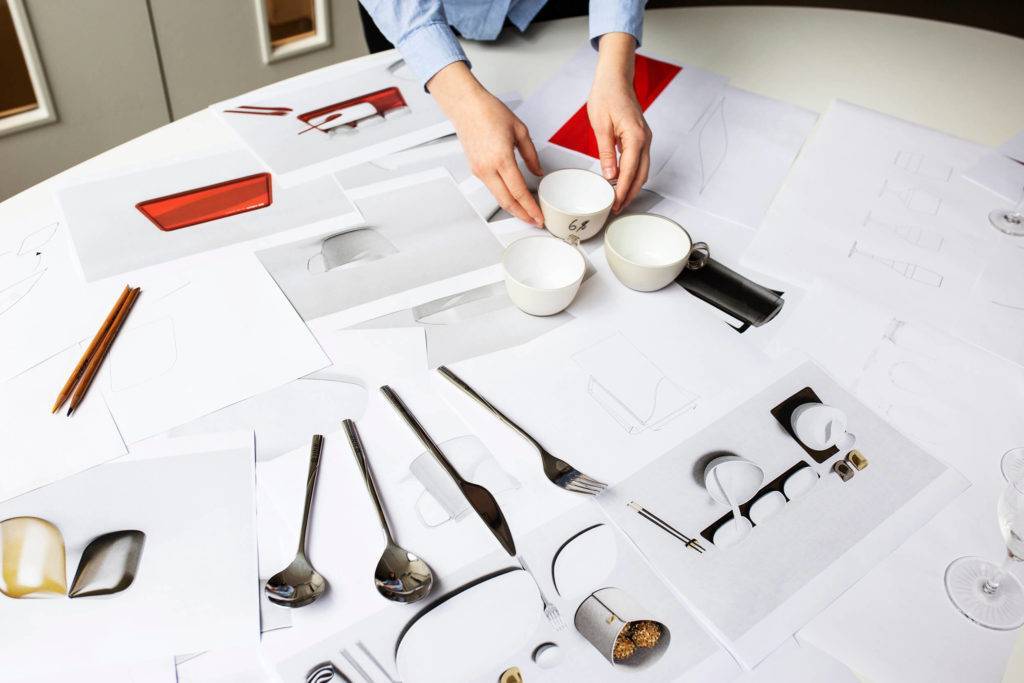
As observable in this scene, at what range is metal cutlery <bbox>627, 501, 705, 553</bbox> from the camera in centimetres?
58

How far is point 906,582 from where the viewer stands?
56 centimetres

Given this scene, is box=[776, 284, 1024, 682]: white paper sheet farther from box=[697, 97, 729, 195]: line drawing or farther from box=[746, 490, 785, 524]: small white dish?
box=[697, 97, 729, 195]: line drawing

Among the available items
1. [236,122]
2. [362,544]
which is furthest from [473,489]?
[236,122]

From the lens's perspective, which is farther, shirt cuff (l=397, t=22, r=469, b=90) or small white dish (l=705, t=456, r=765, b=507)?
shirt cuff (l=397, t=22, r=469, b=90)

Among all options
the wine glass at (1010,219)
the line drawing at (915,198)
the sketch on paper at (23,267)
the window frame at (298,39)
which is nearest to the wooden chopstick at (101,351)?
the sketch on paper at (23,267)

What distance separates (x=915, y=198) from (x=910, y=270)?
151 mm

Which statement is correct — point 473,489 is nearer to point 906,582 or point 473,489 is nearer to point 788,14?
point 906,582

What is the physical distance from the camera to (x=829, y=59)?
3.61 feet

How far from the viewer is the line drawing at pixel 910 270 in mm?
809

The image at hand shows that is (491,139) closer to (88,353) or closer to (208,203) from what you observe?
(208,203)

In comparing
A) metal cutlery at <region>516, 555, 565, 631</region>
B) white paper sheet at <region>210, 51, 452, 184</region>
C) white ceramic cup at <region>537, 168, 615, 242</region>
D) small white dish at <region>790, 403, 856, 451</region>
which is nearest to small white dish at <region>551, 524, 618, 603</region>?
metal cutlery at <region>516, 555, 565, 631</region>

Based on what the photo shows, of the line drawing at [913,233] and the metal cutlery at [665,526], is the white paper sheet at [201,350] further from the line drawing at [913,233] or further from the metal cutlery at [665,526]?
the line drawing at [913,233]

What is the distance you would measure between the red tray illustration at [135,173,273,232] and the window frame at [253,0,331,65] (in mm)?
1138

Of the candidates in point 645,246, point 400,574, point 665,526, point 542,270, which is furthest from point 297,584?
point 645,246
